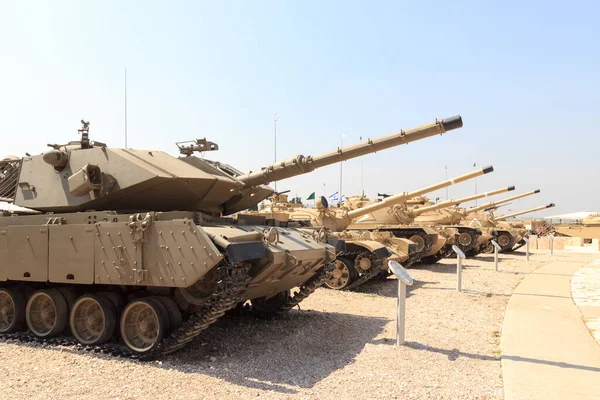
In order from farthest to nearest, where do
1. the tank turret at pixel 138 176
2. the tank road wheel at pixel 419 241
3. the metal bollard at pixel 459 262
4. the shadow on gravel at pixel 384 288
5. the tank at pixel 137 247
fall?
the tank road wheel at pixel 419 241 < the shadow on gravel at pixel 384 288 < the metal bollard at pixel 459 262 < the tank turret at pixel 138 176 < the tank at pixel 137 247

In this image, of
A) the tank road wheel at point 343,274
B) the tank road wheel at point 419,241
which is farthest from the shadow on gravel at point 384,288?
the tank road wheel at point 419,241

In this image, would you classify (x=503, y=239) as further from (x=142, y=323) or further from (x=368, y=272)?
(x=142, y=323)

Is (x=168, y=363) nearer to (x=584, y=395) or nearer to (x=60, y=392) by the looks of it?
(x=60, y=392)

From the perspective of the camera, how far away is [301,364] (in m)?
7.75

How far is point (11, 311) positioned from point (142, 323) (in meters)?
3.07

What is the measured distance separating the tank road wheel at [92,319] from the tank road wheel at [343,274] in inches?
306

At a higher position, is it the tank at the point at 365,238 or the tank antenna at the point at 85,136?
the tank antenna at the point at 85,136

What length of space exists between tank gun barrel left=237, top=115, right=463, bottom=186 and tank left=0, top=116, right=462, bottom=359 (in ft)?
0.06

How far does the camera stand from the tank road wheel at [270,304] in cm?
1109

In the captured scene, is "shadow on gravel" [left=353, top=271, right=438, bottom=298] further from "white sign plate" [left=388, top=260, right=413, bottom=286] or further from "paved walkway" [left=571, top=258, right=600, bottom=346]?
"white sign plate" [left=388, top=260, right=413, bottom=286]

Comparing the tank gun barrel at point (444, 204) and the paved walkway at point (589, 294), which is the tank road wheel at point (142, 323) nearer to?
the paved walkway at point (589, 294)

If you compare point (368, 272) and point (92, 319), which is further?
point (368, 272)

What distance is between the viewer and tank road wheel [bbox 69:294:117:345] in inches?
333

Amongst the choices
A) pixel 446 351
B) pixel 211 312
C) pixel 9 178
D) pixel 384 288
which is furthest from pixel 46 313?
pixel 384 288
